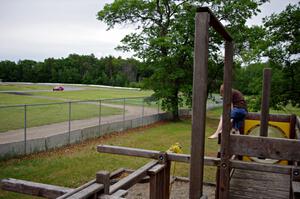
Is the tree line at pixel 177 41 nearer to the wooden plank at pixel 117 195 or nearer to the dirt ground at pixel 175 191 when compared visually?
the dirt ground at pixel 175 191

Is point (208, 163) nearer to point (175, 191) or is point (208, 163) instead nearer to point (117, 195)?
point (117, 195)

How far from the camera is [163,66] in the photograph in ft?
67.9

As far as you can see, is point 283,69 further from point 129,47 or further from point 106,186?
point 106,186

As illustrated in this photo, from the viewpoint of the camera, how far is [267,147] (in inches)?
147

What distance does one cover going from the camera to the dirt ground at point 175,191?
675 cm

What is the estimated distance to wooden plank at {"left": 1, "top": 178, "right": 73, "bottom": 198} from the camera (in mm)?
2861

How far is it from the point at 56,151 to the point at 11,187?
8.93 metres

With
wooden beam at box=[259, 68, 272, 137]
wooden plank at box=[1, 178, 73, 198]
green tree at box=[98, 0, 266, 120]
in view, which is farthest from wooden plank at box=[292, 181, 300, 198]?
green tree at box=[98, 0, 266, 120]

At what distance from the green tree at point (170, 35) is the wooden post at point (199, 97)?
665 inches

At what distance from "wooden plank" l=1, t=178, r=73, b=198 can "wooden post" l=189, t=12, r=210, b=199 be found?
1.23m

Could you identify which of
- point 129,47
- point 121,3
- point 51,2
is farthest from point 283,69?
point 51,2

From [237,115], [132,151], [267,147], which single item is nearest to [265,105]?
[237,115]

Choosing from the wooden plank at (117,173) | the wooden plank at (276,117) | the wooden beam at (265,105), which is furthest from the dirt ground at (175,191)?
the wooden plank at (276,117)

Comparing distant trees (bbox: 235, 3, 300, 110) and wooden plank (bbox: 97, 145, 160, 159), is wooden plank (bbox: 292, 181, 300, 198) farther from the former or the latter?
distant trees (bbox: 235, 3, 300, 110)
